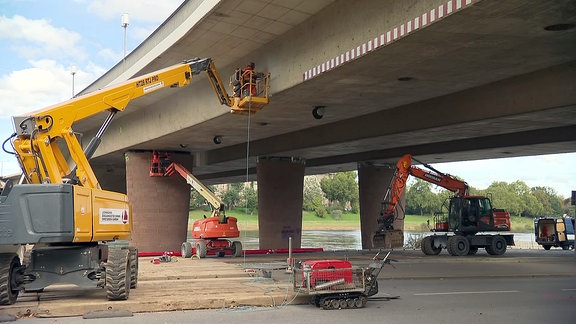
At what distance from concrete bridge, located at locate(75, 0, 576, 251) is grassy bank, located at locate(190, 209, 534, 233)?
8565 cm

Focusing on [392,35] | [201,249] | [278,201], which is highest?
[392,35]

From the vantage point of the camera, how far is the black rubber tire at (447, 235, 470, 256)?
29.5 m

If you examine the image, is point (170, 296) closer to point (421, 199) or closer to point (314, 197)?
point (421, 199)

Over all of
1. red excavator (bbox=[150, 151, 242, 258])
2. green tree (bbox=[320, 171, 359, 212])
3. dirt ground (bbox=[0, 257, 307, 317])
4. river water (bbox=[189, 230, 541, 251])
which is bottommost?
river water (bbox=[189, 230, 541, 251])

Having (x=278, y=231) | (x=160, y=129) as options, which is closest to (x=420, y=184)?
(x=278, y=231)

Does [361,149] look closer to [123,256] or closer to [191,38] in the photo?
[191,38]

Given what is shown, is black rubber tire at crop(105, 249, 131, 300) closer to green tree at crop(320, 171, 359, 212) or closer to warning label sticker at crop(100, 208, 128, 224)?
warning label sticker at crop(100, 208, 128, 224)

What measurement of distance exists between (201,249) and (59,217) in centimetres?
1451

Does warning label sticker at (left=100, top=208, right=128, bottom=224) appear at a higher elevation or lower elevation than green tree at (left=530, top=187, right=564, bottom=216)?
lower

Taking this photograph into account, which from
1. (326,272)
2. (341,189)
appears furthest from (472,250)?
(341,189)

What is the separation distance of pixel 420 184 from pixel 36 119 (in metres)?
137

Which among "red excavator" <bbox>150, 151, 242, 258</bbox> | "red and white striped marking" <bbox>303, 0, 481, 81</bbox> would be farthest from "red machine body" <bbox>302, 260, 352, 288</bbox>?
"red excavator" <bbox>150, 151, 242, 258</bbox>

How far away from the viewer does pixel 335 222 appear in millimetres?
141000

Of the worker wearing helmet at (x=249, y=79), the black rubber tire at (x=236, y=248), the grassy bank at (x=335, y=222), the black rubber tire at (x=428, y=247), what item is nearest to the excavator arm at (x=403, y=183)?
the black rubber tire at (x=428, y=247)
